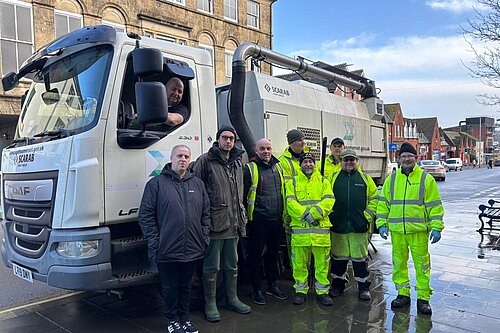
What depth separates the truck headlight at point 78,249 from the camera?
3.41m

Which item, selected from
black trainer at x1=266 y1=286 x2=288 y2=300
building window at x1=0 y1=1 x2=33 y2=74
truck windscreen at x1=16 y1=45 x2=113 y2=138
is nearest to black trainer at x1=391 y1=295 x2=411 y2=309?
black trainer at x1=266 y1=286 x2=288 y2=300

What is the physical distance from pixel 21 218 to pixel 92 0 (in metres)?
13.5

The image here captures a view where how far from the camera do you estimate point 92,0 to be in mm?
15008

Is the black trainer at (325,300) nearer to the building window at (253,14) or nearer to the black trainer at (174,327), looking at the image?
the black trainer at (174,327)

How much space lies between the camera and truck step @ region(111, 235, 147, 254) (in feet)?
11.8

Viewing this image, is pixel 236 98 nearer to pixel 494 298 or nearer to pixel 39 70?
pixel 39 70

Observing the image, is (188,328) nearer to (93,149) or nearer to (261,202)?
(261,202)

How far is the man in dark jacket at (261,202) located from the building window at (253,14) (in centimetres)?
1786

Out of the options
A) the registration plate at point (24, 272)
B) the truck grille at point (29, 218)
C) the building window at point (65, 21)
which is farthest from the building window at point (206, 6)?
the registration plate at point (24, 272)

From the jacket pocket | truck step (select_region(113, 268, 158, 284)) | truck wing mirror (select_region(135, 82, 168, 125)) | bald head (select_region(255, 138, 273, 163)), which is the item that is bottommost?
truck step (select_region(113, 268, 158, 284))

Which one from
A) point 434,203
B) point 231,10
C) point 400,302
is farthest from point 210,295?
point 231,10

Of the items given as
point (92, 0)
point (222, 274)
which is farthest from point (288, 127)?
point (92, 0)

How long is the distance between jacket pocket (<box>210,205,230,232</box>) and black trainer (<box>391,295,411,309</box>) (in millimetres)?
2106

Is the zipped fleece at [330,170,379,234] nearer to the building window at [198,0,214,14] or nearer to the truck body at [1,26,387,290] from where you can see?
the truck body at [1,26,387,290]
